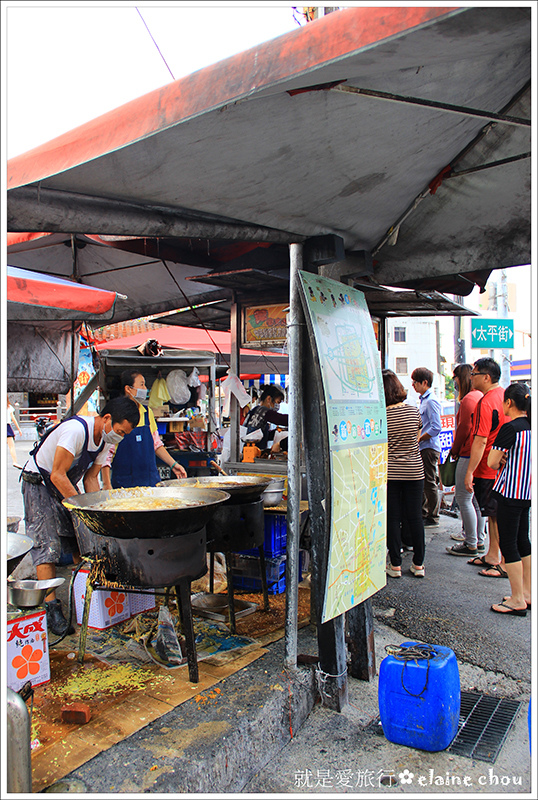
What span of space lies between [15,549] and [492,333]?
8.35 metres

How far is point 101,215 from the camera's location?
8.66ft

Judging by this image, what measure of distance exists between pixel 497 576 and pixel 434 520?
259 cm

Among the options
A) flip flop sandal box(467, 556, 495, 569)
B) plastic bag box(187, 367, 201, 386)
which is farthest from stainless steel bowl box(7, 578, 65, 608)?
plastic bag box(187, 367, 201, 386)

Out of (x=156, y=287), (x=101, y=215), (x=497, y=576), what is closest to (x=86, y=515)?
(x=101, y=215)

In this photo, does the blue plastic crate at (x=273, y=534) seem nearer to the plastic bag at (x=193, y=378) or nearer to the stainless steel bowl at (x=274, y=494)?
the stainless steel bowl at (x=274, y=494)

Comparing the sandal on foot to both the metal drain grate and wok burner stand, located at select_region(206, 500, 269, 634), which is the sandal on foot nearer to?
the metal drain grate

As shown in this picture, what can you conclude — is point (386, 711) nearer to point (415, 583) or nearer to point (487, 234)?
point (415, 583)

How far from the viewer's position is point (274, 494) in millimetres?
4773

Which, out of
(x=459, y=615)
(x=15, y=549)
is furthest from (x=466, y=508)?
(x=15, y=549)

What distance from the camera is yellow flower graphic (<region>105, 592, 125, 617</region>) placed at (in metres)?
4.18

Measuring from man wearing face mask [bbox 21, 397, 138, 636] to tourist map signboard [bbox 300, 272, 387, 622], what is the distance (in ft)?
6.00

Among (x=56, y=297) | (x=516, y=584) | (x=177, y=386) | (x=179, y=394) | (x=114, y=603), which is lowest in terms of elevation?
(x=516, y=584)

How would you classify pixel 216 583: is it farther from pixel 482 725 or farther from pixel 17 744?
pixel 17 744

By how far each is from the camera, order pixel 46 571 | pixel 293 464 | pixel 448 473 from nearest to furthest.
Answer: pixel 293 464, pixel 46 571, pixel 448 473
